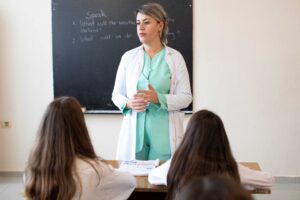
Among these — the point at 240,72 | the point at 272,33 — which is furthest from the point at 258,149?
the point at 272,33

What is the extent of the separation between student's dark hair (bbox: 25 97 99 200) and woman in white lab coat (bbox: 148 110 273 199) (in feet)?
1.28

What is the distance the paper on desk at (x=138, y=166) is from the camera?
2176 mm

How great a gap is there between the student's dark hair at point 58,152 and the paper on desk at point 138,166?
17.4 inches

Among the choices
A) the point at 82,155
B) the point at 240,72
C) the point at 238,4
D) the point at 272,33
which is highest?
the point at 238,4

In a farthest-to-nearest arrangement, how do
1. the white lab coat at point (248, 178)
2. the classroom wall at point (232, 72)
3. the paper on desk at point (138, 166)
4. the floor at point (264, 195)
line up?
the classroom wall at point (232, 72)
the floor at point (264, 195)
the paper on desk at point (138, 166)
the white lab coat at point (248, 178)

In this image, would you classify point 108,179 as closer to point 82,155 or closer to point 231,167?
point 82,155

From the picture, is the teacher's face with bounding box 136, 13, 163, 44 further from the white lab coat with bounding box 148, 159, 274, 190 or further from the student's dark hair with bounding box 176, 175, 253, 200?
the student's dark hair with bounding box 176, 175, 253, 200

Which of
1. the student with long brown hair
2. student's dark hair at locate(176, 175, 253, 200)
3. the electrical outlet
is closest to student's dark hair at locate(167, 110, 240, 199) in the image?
the student with long brown hair

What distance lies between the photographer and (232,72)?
4.05 meters

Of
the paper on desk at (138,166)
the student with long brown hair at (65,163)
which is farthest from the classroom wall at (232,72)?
the student with long brown hair at (65,163)

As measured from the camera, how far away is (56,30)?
4.19 m

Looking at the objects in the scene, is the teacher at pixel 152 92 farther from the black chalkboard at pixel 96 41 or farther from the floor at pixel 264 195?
the floor at pixel 264 195

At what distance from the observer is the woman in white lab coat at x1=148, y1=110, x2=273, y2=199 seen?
5.47 ft

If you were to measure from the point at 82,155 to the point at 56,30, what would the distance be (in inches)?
107
